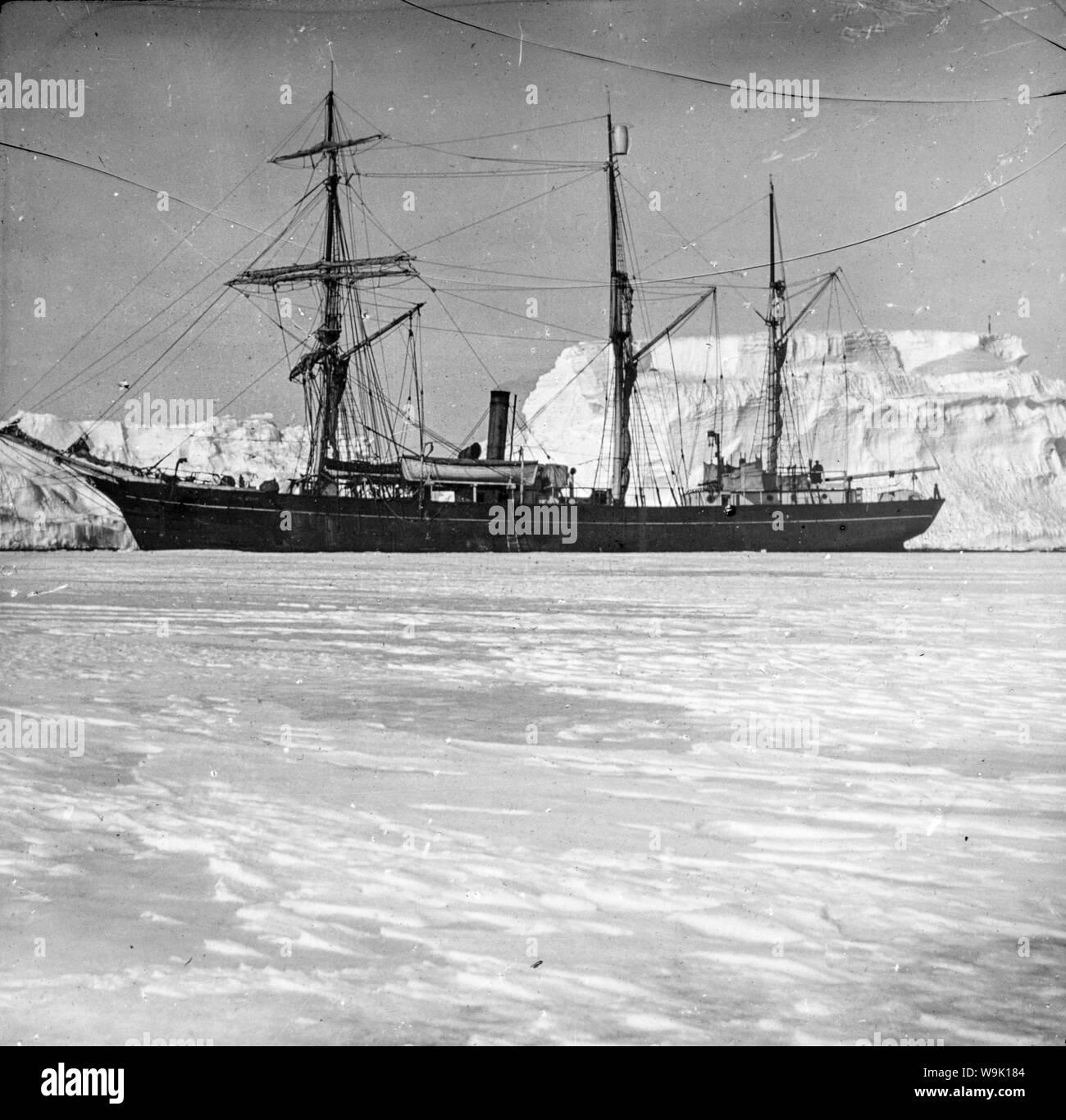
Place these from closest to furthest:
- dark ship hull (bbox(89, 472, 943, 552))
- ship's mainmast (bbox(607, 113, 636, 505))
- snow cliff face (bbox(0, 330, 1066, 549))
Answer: ship's mainmast (bbox(607, 113, 636, 505)), dark ship hull (bbox(89, 472, 943, 552)), snow cliff face (bbox(0, 330, 1066, 549))

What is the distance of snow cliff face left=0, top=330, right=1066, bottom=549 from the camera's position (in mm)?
93625

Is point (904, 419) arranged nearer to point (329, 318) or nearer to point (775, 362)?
point (775, 362)

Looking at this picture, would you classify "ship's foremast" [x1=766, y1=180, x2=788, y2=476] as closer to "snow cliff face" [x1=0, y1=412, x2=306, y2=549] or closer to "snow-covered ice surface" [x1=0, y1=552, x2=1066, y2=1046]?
"snow cliff face" [x1=0, y1=412, x2=306, y2=549]

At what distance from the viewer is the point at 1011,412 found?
104562 mm

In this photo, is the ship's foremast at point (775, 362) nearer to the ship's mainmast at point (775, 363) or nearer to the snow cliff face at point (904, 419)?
the ship's mainmast at point (775, 363)

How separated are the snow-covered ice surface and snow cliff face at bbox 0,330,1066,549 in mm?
75549

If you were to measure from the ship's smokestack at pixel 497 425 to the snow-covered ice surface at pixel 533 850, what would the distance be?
39.9m

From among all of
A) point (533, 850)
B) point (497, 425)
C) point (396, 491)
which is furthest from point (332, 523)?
point (533, 850)

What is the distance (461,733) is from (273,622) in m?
6.14

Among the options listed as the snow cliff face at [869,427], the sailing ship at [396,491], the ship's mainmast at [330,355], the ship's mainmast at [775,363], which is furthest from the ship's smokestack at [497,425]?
the snow cliff face at [869,427]

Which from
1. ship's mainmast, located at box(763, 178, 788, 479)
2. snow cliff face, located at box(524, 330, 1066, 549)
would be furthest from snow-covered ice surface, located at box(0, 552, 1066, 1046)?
snow cliff face, located at box(524, 330, 1066, 549)

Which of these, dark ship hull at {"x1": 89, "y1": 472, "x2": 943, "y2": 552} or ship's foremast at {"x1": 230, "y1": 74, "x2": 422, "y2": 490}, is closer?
ship's foremast at {"x1": 230, "y1": 74, "x2": 422, "y2": 490}

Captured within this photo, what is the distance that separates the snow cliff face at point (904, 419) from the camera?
316ft
